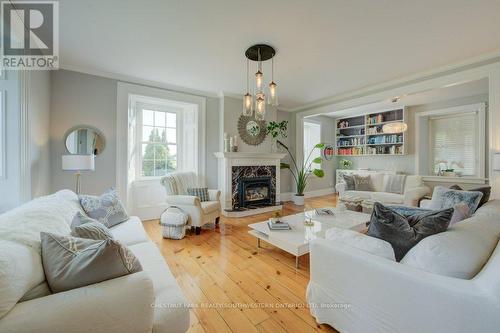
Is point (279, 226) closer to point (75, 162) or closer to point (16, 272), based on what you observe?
point (16, 272)

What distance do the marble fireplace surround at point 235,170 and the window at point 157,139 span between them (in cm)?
97

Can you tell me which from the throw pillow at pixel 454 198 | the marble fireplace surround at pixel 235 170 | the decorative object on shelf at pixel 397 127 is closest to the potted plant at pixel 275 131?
the marble fireplace surround at pixel 235 170

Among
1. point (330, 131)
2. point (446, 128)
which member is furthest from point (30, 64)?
point (446, 128)

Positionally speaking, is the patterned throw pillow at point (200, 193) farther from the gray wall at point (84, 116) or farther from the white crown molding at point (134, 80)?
the white crown molding at point (134, 80)

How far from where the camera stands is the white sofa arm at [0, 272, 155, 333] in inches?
27.5

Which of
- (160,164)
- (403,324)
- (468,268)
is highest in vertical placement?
(160,164)

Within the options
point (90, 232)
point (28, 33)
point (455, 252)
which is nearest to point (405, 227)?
point (455, 252)

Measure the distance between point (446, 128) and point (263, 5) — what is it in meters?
5.65

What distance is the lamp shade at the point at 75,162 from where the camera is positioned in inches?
96.6

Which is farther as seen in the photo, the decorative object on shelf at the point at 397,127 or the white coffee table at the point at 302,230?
the decorative object on shelf at the point at 397,127

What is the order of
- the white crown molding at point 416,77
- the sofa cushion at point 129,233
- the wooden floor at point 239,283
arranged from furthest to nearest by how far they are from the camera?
the white crown molding at point 416,77, the sofa cushion at point 129,233, the wooden floor at point 239,283

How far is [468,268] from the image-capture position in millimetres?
1009

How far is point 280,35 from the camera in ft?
7.65

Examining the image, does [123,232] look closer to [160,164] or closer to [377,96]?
[160,164]
